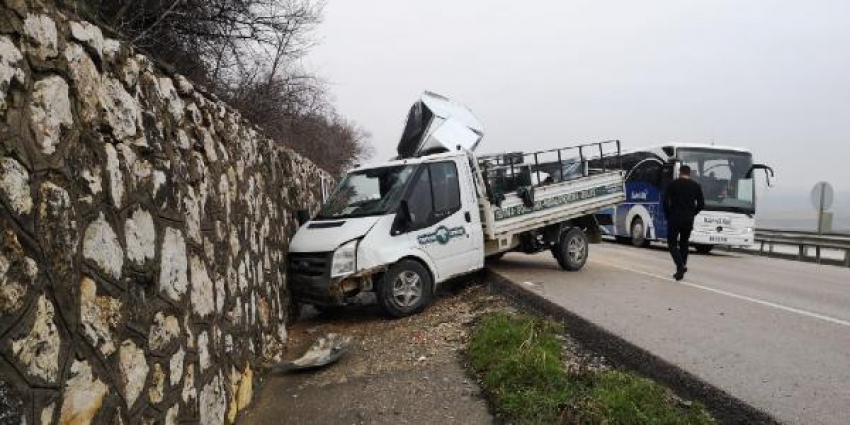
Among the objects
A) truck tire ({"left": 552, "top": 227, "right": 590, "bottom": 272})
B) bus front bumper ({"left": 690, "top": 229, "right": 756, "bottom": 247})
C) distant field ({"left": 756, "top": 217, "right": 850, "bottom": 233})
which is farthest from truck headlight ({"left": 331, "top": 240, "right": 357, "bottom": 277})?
distant field ({"left": 756, "top": 217, "right": 850, "bottom": 233})

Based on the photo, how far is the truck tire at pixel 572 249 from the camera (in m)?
10.8

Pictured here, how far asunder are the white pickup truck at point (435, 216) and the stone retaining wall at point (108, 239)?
2.45m

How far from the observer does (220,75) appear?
11.5m

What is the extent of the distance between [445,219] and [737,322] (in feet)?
12.7

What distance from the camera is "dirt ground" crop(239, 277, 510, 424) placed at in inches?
187

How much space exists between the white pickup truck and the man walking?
1477 mm

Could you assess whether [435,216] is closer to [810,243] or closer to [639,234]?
[639,234]

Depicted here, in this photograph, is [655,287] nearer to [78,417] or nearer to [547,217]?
[547,217]

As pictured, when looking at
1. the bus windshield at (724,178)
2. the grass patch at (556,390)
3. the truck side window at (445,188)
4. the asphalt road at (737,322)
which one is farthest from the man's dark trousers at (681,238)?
the bus windshield at (724,178)

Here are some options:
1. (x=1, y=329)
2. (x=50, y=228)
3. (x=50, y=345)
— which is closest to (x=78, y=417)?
(x=50, y=345)

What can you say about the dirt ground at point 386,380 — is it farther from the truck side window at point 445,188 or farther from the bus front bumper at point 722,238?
the bus front bumper at point 722,238

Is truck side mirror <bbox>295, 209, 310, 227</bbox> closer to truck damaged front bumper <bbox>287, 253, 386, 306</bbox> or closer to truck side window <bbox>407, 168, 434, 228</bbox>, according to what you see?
truck damaged front bumper <bbox>287, 253, 386, 306</bbox>

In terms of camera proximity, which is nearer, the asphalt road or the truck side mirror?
the asphalt road

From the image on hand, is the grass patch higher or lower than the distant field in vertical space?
higher
